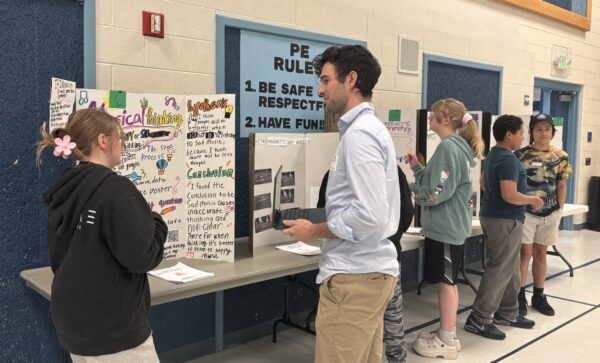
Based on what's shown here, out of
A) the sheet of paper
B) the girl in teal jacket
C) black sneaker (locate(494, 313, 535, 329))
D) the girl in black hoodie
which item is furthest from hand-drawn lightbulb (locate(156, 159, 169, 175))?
black sneaker (locate(494, 313, 535, 329))

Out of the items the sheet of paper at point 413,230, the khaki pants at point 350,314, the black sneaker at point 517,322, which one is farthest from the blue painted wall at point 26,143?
the black sneaker at point 517,322

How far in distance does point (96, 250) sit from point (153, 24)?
161cm

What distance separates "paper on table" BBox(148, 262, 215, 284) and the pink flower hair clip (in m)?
0.83

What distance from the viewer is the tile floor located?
3021mm

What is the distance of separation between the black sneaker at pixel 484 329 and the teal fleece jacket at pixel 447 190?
0.75m

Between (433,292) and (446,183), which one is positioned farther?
(433,292)

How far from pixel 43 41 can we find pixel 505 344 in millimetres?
2972

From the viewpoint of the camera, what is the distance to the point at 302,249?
2.86m

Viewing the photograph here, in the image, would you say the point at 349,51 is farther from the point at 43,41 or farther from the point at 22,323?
the point at 22,323

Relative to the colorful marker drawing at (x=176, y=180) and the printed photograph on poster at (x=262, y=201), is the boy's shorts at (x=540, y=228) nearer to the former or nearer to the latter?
the printed photograph on poster at (x=262, y=201)

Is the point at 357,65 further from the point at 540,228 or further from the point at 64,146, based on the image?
the point at 540,228

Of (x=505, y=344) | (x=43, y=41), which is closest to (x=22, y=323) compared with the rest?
(x=43, y=41)

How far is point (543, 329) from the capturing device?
136 inches

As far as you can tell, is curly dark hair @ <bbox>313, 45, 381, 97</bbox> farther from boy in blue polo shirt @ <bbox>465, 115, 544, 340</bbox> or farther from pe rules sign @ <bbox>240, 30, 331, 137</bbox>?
boy in blue polo shirt @ <bbox>465, 115, 544, 340</bbox>
